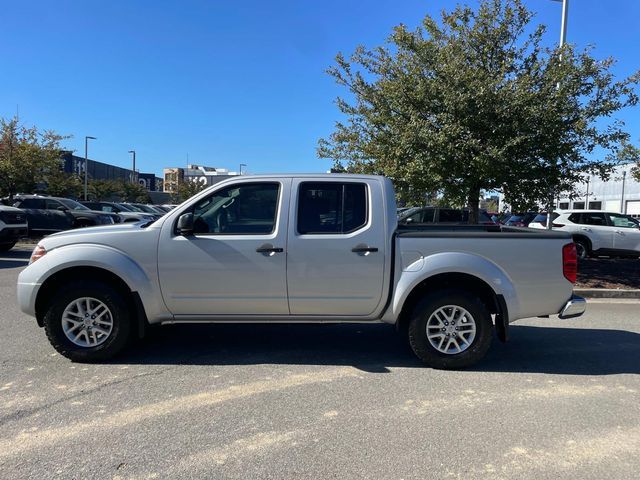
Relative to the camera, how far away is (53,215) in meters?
17.6

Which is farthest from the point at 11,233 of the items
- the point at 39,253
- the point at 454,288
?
the point at 454,288

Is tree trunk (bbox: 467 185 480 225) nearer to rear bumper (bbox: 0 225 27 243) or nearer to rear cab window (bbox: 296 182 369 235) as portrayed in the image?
rear cab window (bbox: 296 182 369 235)

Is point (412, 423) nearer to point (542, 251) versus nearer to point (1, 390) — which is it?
point (542, 251)

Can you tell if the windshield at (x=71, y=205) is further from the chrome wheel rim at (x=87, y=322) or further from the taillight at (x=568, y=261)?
the taillight at (x=568, y=261)

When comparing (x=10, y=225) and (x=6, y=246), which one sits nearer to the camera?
(x=10, y=225)

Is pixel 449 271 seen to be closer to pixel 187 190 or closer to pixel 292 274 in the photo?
pixel 292 274

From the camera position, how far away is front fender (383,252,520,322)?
477cm

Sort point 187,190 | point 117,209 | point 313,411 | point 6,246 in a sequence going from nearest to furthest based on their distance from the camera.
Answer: point 313,411, point 6,246, point 117,209, point 187,190

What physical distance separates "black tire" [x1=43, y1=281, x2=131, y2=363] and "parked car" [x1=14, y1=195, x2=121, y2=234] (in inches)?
559

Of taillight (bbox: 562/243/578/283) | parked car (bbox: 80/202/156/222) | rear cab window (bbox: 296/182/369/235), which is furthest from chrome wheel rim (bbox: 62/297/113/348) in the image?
parked car (bbox: 80/202/156/222)

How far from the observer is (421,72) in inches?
414

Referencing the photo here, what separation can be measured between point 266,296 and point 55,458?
7.20 ft

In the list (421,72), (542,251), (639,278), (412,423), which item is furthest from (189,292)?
(639,278)

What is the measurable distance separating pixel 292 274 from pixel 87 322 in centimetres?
205
